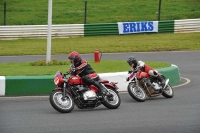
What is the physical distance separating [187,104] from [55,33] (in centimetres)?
2001

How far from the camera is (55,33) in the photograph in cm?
3275

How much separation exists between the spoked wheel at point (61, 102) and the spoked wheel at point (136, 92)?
7.16ft

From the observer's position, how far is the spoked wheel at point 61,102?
12.0 m

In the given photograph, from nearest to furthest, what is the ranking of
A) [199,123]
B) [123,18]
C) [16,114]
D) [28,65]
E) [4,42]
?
1. [199,123]
2. [16,114]
3. [28,65]
4. [4,42]
5. [123,18]

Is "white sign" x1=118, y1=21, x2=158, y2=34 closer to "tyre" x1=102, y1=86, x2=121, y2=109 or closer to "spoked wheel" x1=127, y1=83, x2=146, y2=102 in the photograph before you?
"spoked wheel" x1=127, y1=83, x2=146, y2=102

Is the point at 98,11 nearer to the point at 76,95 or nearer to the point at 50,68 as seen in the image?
the point at 50,68

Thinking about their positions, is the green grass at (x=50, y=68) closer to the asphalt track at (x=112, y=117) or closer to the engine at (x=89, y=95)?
the asphalt track at (x=112, y=117)

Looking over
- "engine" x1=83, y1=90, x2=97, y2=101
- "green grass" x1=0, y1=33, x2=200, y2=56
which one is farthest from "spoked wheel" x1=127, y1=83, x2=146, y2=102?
"green grass" x1=0, y1=33, x2=200, y2=56

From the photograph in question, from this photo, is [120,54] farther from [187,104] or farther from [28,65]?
[187,104]

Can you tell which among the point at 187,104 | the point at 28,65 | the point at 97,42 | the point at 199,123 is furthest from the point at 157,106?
the point at 97,42

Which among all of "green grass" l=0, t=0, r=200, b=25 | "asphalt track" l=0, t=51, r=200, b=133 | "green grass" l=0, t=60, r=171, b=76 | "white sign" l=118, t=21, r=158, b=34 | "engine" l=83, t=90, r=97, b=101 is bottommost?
"asphalt track" l=0, t=51, r=200, b=133

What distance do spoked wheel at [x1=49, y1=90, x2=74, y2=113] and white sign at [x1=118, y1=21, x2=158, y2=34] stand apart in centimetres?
2189

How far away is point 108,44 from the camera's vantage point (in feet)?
100.0

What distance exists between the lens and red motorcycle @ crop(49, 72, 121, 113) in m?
12.1
